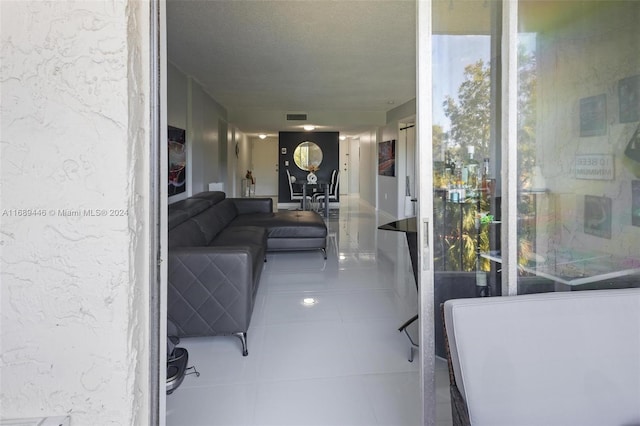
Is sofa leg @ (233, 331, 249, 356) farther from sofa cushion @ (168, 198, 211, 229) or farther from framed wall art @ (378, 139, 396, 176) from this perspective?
framed wall art @ (378, 139, 396, 176)

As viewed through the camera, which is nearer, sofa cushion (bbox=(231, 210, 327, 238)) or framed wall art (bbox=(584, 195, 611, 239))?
framed wall art (bbox=(584, 195, 611, 239))

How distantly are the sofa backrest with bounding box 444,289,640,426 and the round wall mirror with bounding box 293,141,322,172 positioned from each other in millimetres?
10748

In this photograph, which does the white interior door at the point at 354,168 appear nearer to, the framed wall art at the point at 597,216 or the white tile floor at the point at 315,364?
the white tile floor at the point at 315,364

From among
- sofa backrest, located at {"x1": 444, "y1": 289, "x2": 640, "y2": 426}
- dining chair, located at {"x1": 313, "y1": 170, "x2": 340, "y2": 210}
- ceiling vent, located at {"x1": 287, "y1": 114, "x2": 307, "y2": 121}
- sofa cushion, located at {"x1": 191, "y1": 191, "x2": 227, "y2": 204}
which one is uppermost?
ceiling vent, located at {"x1": 287, "y1": 114, "x2": 307, "y2": 121}

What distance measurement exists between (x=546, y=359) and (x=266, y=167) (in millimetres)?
14833

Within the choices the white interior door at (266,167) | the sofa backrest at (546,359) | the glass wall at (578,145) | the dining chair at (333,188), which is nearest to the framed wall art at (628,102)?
the glass wall at (578,145)

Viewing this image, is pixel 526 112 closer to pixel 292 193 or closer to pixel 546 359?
pixel 546 359

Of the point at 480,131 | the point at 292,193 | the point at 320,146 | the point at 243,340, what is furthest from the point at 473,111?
the point at 320,146

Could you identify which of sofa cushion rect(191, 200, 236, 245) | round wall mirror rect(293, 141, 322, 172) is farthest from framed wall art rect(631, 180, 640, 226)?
round wall mirror rect(293, 141, 322, 172)

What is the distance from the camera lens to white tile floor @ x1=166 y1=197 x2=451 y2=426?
6.28ft

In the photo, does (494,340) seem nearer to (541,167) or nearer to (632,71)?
(541,167)

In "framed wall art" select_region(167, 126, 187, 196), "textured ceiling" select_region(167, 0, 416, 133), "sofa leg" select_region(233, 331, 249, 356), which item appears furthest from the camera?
"framed wall art" select_region(167, 126, 187, 196)

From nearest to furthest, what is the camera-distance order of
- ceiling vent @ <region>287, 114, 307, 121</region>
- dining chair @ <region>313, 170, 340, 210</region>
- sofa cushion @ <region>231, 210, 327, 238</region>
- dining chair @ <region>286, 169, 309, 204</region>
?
sofa cushion @ <region>231, 210, 327, 238</region> < ceiling vent @ <region>287, 114, 307, 121</region> < dining chair @ <region>313, 170, 340, 210</region> < dining chair @ <region>286, 169, 309, 204</region>

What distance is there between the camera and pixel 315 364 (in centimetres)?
239
